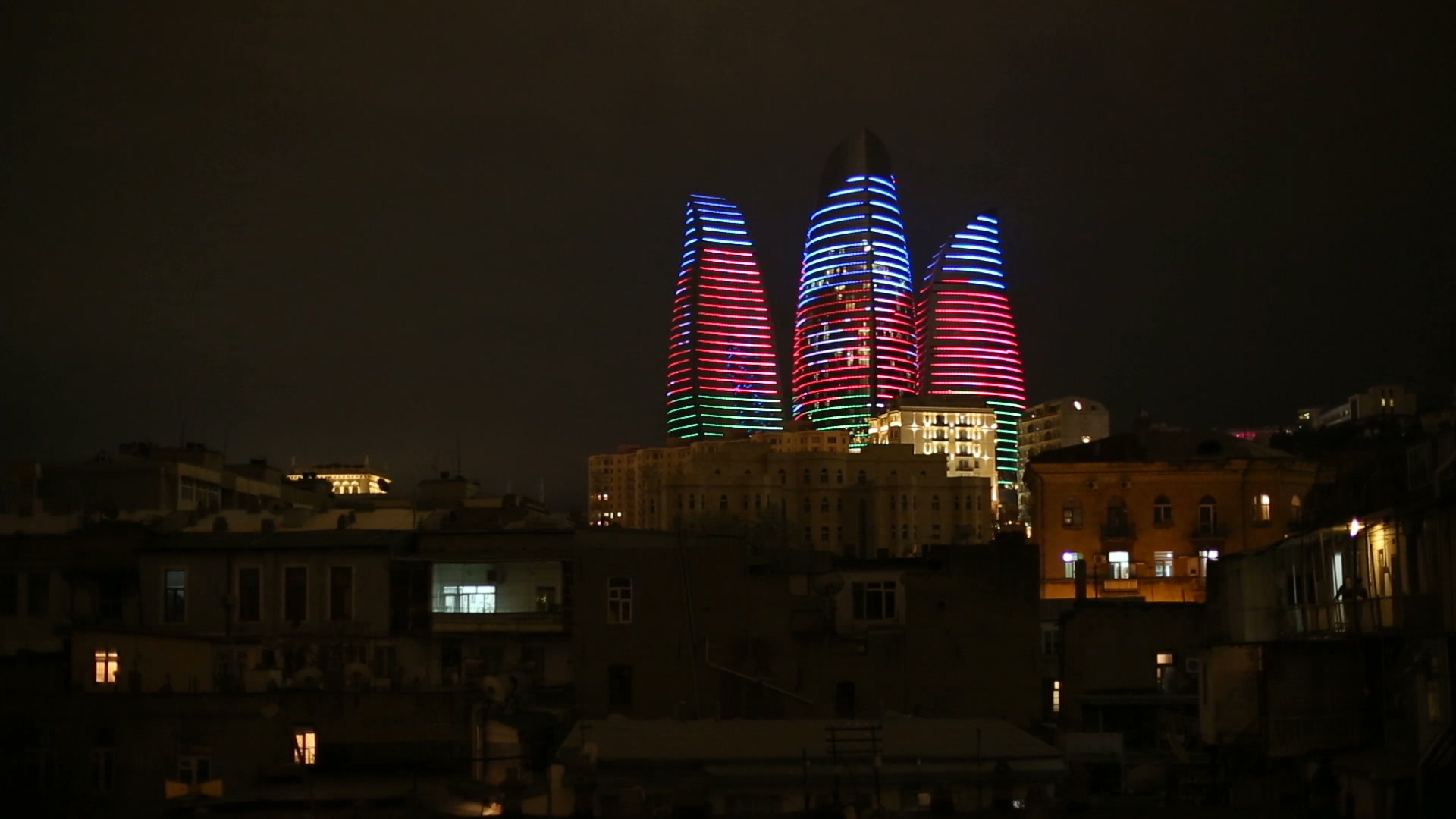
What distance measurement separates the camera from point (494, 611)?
43.4 meters

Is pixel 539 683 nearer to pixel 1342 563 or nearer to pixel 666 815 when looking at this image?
pixel 666 815

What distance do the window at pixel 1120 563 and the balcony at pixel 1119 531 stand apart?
565mm

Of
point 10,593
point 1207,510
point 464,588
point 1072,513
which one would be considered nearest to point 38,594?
point 10,593

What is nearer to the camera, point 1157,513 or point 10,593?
point 10,593

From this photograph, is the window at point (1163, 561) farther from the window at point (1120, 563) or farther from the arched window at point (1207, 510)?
the arched window at point (1207, 510)

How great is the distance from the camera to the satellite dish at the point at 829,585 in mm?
42094

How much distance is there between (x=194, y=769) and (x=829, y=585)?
626 inches

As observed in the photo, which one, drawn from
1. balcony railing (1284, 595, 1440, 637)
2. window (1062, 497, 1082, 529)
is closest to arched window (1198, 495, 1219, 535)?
window (1062, 497, 1082, 529)

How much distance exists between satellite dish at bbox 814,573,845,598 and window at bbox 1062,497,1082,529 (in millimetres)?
25583

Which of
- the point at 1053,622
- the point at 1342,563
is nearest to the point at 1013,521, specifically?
the point at 1053,622

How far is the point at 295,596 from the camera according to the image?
43031mm

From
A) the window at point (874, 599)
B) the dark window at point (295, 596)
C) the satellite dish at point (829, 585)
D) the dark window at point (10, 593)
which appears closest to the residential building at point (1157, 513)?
the window at point (874, 599)

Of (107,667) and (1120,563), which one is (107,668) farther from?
(1120,563)

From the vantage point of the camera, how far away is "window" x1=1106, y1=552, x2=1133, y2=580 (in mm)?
67000
